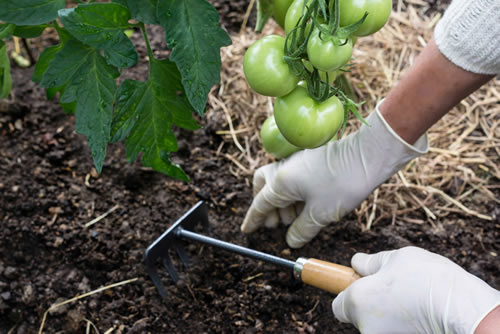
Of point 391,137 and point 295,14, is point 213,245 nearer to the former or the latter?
point 391,137

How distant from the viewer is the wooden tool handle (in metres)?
1.36

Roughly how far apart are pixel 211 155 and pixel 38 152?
2.32ft

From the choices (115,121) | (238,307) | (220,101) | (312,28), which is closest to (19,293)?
(238,307)

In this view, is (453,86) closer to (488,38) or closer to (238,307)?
(488,38)

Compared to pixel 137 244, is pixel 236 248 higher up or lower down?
higher up

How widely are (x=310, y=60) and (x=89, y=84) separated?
1.63ft

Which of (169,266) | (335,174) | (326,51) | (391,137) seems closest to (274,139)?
(335,174)

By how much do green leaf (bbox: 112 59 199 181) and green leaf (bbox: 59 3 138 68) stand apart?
0.38ft

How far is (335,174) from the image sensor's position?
1.56 metres

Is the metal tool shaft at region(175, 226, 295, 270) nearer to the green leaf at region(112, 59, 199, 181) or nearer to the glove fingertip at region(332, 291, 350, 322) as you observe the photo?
the glove fingertip at region(332, 291, 350, 322)

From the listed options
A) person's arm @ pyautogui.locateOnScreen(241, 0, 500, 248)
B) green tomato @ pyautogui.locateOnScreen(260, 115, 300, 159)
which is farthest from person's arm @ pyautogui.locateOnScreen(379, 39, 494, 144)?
green tomato @ pyautogui.locateOnScreen(260, 115, 300, 159)

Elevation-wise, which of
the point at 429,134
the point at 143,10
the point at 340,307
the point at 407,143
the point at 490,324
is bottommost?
the point at 340,307

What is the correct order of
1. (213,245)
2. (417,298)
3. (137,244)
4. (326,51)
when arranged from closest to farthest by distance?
1. (326,51)
2. (417,298)
3. (213,245)
4. (137,244)

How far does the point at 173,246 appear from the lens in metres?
1.66
